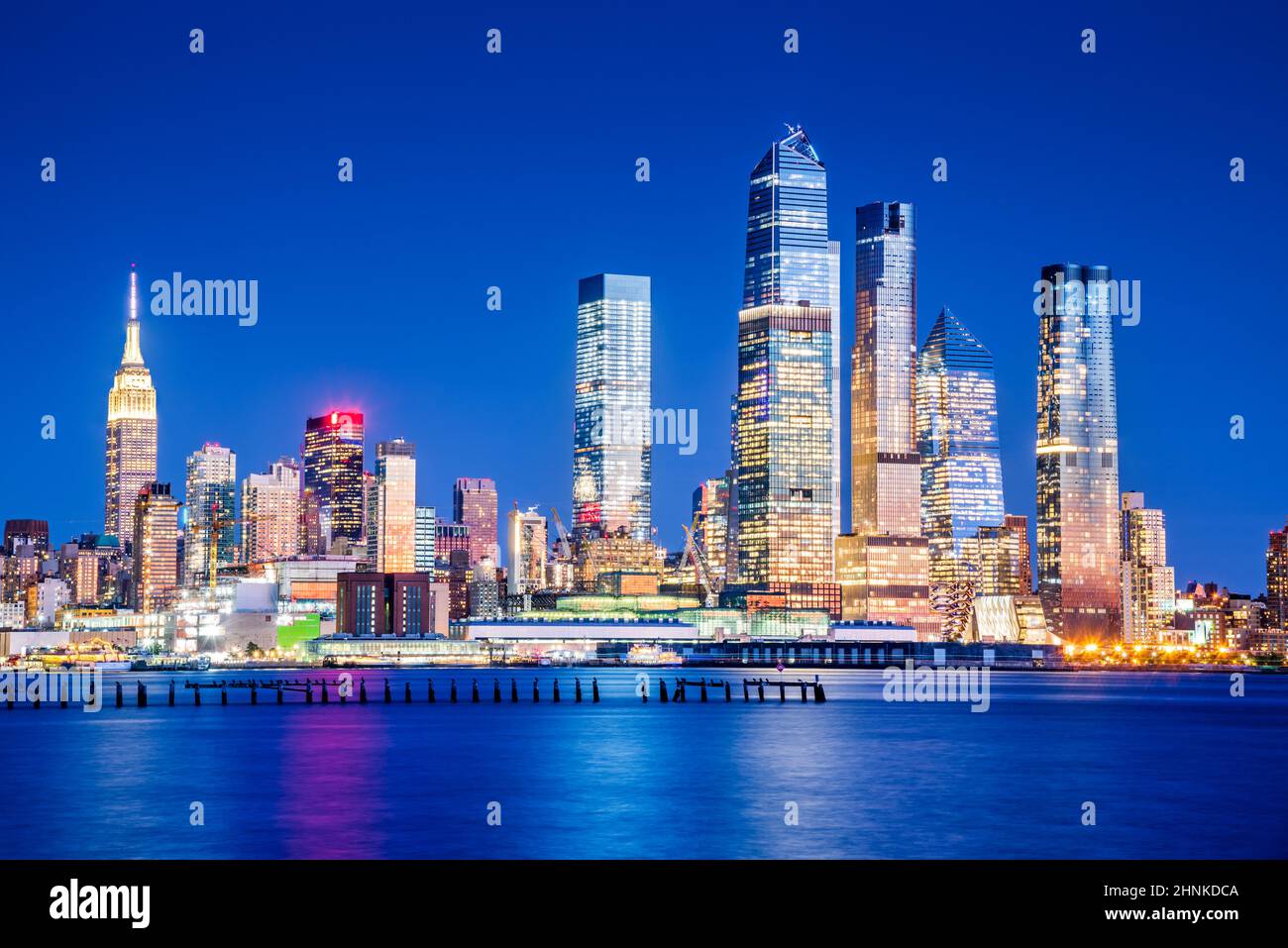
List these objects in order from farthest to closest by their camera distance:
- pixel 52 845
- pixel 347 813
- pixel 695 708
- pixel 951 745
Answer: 1. pixel 695 708
2. pixel 951 745
3. pixel 347 813
4. pixel 52 845

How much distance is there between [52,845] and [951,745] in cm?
7193

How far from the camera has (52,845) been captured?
215 feet
